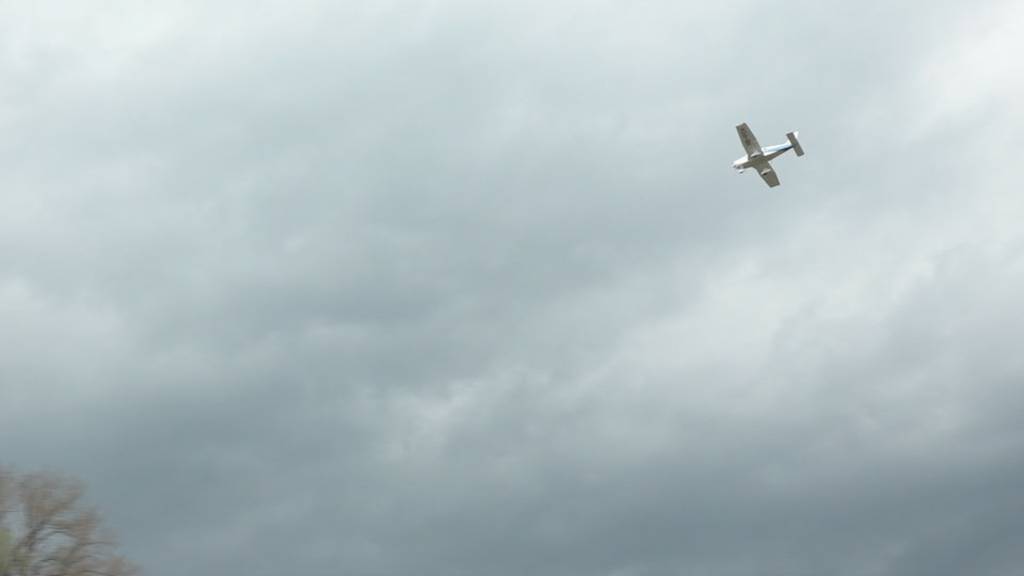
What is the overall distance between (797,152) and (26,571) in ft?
193

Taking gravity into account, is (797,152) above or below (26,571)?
above

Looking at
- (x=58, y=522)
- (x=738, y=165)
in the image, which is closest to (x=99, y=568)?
(x=58, y=522)

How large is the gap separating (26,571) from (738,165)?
55566mm

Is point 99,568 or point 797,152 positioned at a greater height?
point 797,152

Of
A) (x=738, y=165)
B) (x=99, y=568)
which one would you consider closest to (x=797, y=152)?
(x=738, y=165)

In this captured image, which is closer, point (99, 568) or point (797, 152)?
point (797, 152)

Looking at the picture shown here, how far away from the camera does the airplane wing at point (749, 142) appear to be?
7397 centimetres

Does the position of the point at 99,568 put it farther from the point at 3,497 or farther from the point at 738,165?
the point at 738,165

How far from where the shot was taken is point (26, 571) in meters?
88.5

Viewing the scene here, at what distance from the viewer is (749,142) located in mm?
74438

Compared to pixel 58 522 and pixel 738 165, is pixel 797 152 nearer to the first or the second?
pixel 738 165

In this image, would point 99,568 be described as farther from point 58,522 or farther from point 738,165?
point 738,165

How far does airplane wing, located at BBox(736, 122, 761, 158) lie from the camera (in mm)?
73975

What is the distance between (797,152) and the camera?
7838 cm
